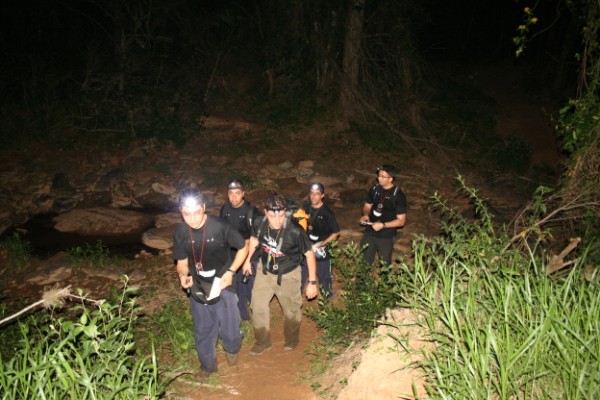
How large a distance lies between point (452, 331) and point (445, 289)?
0.43 metres

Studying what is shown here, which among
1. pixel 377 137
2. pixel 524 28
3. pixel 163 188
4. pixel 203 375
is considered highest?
pixel 524 28

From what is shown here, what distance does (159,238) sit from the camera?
8039mm

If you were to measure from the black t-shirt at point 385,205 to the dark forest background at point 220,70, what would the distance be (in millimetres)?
6444

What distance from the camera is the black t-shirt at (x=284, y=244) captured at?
13.9 ft

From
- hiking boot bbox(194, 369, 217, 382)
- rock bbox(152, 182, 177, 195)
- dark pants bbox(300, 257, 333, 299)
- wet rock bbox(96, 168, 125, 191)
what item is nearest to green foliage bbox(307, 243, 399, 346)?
dark pants bbox(300, 257, 333, 299)

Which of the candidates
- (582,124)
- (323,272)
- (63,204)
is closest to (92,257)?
(63,204)

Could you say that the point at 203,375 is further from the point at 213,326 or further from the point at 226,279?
the point at 226,279

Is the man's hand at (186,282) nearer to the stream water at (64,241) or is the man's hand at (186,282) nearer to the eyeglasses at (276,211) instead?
the eyeglasses at (276,211)

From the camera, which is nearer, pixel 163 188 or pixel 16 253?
pixel 16 253

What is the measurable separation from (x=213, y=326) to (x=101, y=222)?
6021mm

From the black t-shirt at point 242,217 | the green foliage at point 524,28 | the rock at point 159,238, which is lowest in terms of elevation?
the rock at point 159,238

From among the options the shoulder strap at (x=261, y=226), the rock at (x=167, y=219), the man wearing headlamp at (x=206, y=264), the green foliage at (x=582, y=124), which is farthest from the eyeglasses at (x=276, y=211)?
the rock at (x=167, y=219)

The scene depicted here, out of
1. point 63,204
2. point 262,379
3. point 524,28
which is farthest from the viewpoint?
point 63,204

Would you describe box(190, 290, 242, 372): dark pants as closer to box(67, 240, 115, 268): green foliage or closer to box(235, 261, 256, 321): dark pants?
box(235, 261, 256, 321): dark pants
